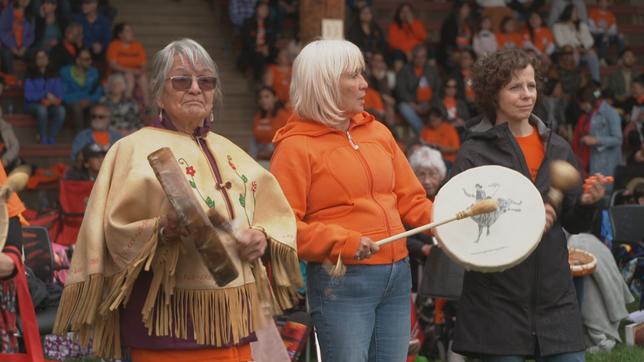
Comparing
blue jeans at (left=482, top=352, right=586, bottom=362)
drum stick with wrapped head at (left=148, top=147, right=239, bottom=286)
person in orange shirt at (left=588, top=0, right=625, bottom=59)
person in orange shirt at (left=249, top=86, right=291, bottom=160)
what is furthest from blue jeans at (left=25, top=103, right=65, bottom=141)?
drum stick with wrapped head at (left=148, top=147, right=239, bottom=286)

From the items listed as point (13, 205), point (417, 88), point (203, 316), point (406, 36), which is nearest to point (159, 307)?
point (203, 316)

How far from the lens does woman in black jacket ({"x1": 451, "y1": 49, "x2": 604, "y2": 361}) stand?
4.64 metres

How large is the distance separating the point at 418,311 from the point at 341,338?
3090 millimetres

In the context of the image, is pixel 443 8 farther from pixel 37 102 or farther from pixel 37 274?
pixel 37 274

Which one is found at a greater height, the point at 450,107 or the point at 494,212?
the point at 494,212

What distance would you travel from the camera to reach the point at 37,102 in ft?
43.6

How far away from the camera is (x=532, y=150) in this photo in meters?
4.83

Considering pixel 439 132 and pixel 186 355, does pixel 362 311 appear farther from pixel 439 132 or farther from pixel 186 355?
pixel 439 132

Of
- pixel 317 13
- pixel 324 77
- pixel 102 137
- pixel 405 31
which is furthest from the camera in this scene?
pixel 405 31

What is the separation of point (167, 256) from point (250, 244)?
26 centimetres

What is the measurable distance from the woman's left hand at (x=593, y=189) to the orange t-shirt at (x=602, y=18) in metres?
14.2

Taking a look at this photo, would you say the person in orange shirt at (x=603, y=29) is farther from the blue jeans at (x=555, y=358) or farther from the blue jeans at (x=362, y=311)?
the blue jeans at (x=362, y=311)

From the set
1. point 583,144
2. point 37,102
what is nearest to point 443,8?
point 583,144

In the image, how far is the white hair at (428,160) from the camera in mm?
8188
